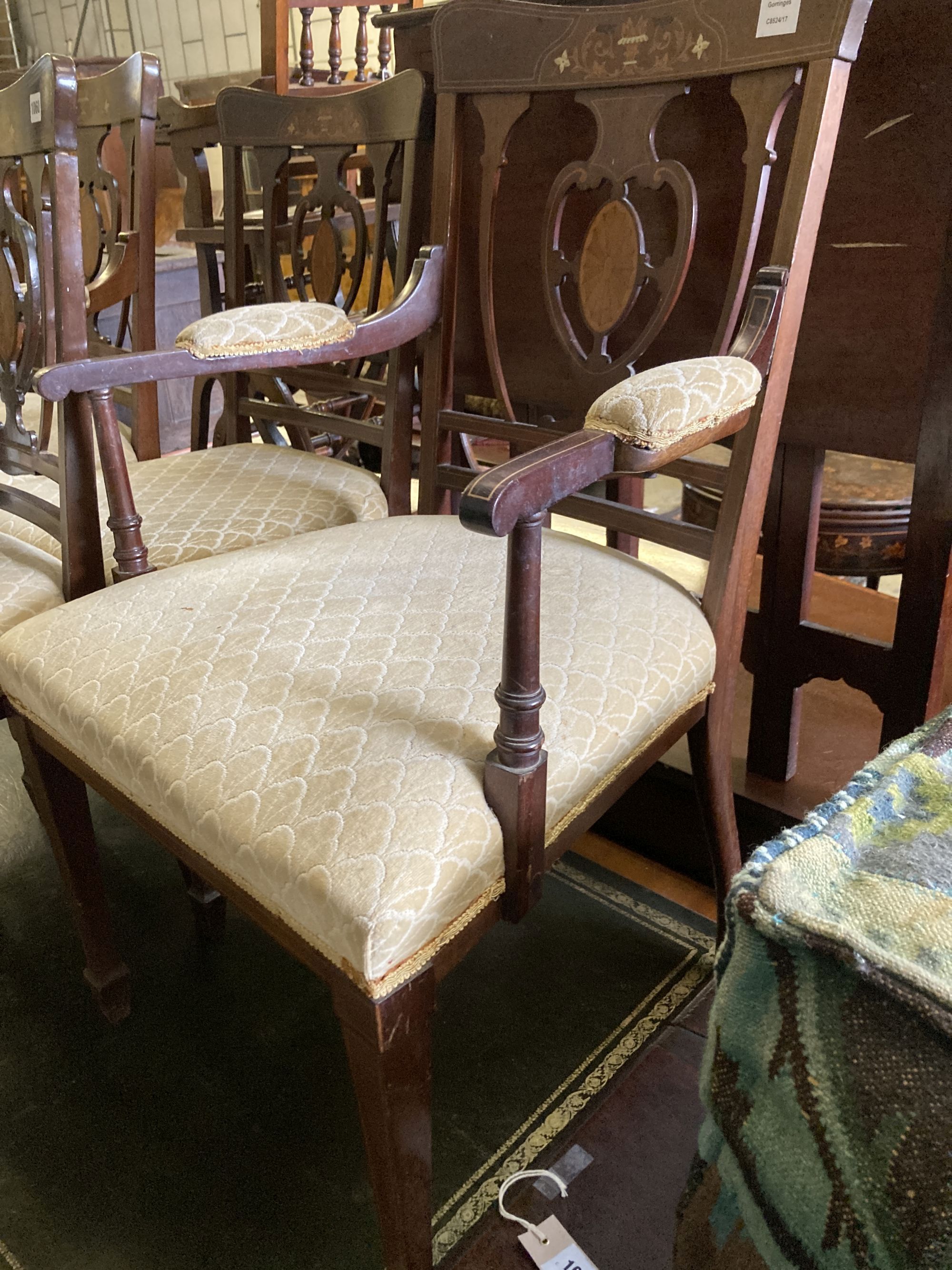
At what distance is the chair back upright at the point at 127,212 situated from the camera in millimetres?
1408

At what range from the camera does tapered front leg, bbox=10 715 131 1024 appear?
3.44 feet

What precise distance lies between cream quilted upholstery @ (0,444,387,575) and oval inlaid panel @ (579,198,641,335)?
40 cm

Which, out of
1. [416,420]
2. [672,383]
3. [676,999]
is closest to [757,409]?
[672,383]

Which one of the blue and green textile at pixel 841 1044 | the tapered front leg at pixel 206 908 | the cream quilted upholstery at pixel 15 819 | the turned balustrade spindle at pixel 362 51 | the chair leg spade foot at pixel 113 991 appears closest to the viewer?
the blue and green textile at pixel 841 1044

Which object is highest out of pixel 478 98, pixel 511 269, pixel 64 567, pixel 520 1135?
pixel 478 98

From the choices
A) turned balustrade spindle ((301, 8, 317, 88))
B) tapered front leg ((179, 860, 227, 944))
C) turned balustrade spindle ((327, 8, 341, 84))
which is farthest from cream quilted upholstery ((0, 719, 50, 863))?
turned balustrade spindle ((327, 8, 341, 84))

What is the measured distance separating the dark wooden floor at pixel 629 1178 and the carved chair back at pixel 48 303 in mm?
836

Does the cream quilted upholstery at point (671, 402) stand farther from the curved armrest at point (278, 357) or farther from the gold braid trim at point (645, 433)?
the curved armrest at point (278, 357)

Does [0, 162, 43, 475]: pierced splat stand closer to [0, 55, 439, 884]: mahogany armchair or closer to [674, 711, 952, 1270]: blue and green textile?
[0, 55, 439, 884]: mahogany armchair

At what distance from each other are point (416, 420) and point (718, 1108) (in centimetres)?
232

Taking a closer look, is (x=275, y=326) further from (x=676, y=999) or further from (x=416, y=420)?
(x=416, y=420)

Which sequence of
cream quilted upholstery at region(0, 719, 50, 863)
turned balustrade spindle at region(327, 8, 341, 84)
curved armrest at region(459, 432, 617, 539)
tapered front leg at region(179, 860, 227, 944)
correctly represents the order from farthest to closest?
turned balustrade spindle at region(327, 8, 341, 84) → cream quilted upholstery at region(0, 719, 50, 863) → tapered front leg at region(179, 860, 227, 944) → curved armrest at region(459, 432, 617, 539)

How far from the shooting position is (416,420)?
2699 millimetres

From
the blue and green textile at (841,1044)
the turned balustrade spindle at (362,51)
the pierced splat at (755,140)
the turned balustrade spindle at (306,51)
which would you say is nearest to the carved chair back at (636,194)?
the pierced splat at (755,140)
